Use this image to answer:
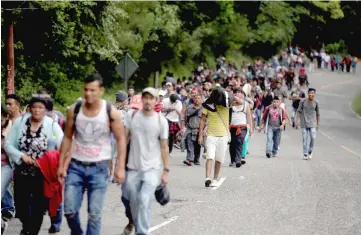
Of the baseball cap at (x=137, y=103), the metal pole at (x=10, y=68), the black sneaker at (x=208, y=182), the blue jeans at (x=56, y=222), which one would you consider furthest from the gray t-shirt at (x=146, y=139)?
the metal pole at (x=10, y=68)

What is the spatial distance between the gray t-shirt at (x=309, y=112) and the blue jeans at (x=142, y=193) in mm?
12698

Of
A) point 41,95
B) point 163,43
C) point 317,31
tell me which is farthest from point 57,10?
point 317,31

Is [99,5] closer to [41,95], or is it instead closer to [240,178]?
[240,178]

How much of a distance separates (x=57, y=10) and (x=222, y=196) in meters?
13.6

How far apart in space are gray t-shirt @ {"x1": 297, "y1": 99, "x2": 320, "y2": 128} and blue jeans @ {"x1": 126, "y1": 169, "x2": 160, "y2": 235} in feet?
41.7

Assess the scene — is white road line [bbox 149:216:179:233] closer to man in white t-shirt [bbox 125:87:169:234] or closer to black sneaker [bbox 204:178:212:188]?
man in white t-shirt [bbox 125:87:169:234]

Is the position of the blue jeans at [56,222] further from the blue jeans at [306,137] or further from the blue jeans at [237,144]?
the blue jeans at [306,137]

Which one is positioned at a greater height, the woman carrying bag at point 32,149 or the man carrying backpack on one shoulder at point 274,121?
the woman carrying bag at point 32,149

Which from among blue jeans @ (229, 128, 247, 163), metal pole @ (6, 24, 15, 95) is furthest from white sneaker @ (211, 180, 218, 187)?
metal pole @ (6, 24, 15, 95)

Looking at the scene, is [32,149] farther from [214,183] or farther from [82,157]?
[214,183]

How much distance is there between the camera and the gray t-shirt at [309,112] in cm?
2164

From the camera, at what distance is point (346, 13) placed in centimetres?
8638

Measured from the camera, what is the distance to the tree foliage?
28.7m

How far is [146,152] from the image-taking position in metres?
9.34
